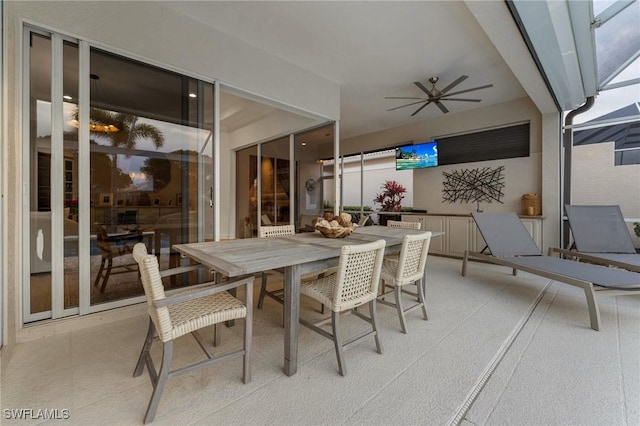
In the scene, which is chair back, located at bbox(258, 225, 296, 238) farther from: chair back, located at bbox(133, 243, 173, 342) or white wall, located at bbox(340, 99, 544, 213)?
white wall, located at bbox(340, 99, 544, 213)

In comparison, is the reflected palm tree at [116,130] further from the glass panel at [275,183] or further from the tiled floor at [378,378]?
the glass panel at [275,183]

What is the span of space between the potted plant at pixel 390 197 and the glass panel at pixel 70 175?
5.72 m

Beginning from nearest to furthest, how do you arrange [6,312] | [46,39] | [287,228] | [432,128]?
1. [6,312]
2. [46,39]
3. [287,228]
4. [432,128]

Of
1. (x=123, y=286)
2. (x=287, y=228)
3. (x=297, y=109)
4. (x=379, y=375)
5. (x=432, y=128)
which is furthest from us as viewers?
(x=432, y=128)

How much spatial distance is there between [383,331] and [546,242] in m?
3.99

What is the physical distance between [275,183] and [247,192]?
4.15 ft

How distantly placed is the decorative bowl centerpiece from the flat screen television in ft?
12.7

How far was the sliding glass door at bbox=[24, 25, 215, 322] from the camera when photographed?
2164 millimetres

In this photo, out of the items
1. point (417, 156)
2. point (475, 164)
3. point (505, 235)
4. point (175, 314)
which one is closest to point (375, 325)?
point (175, 314)

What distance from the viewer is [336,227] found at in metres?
2.52

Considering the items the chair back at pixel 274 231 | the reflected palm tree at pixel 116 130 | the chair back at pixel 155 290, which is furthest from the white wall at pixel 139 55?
the chair back at pixel 274 231

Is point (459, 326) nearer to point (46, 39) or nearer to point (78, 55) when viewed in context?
point (78, 55)

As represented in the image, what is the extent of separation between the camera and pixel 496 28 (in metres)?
2.50

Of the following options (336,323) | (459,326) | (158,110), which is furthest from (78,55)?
(459,326)
